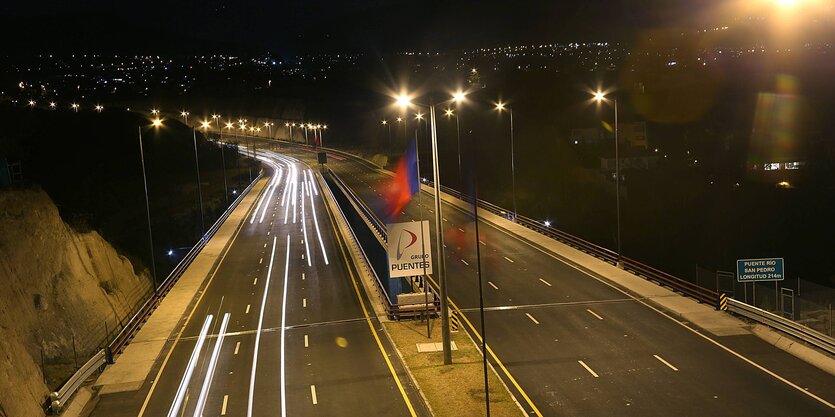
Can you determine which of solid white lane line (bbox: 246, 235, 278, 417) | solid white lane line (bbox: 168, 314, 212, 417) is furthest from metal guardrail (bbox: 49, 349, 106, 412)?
solid white lane line (bbox: 246, 235, 278, 417)

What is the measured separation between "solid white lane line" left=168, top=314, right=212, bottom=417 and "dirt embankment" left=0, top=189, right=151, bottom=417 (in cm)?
385

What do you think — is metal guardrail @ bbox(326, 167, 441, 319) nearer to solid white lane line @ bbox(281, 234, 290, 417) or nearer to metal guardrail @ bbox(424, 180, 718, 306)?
solid white lane line @ bbox(281, 234, 290, 417)

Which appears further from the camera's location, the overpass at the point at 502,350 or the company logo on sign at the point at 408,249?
the company logo on sign at the point at 408,249

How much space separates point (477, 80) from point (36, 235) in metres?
156

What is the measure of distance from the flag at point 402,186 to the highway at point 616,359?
19.9 m

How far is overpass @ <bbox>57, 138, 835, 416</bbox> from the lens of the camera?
20453mm

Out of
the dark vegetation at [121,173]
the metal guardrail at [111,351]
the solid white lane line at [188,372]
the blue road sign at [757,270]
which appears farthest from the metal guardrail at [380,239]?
the dark vegetation at [121,173]

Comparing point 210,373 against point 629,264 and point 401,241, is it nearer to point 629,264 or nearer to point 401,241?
point 401,241

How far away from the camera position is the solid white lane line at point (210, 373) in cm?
2141

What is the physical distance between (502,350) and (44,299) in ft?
64.3

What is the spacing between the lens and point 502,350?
25594mm

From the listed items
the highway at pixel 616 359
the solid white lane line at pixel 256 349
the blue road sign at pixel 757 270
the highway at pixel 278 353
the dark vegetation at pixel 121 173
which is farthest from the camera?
the dark vegetation at pixel 121 173

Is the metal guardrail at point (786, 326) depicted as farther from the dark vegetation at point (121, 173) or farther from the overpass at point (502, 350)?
the dark vegetation at point (121, 173)

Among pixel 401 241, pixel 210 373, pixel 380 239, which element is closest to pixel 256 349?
pixel 210 373
